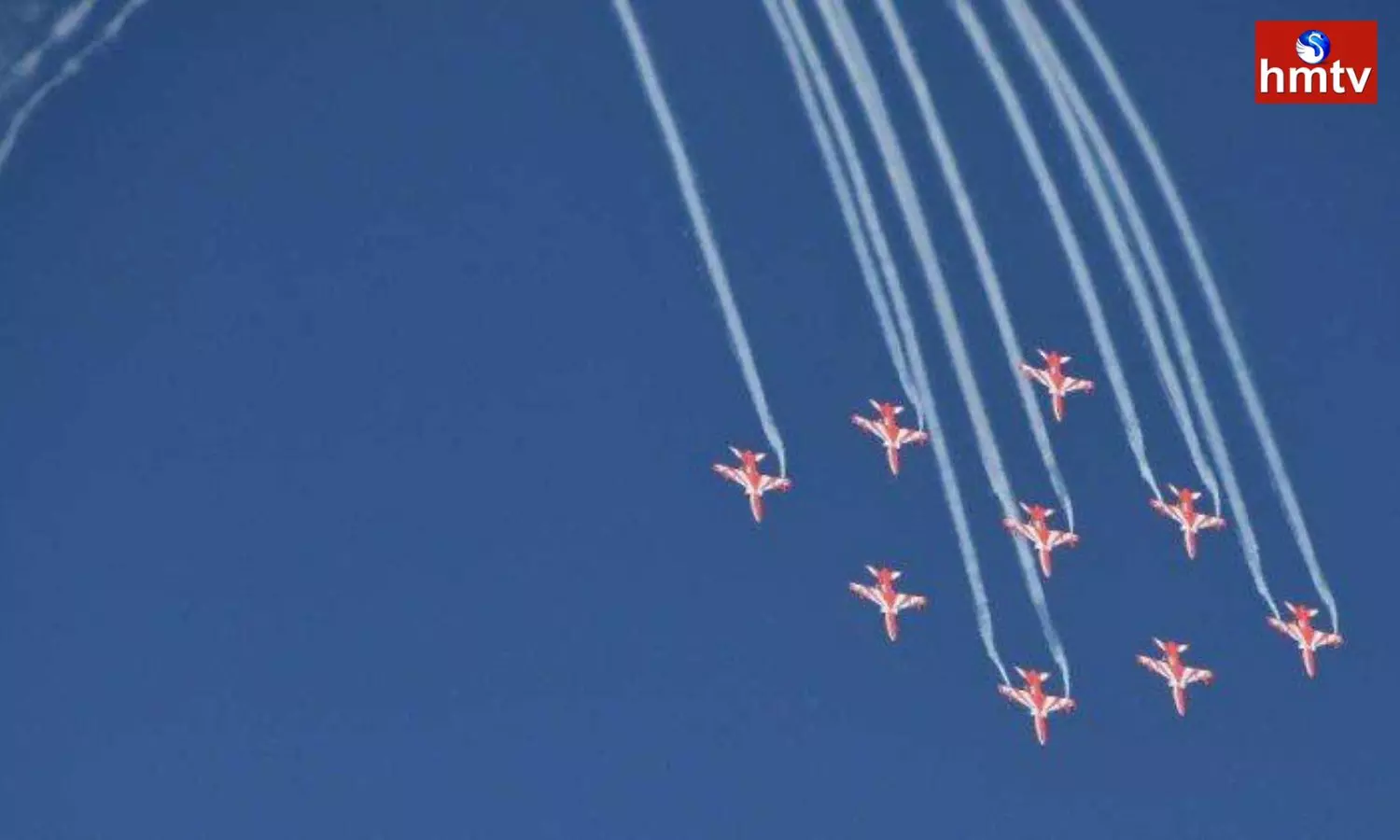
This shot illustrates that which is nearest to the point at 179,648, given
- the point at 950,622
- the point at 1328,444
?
the point at 950,622

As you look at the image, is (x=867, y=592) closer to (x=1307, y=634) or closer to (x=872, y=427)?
(x=872, y=427)

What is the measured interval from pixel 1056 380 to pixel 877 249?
2.99 metres

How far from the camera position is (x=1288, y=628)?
40188mm

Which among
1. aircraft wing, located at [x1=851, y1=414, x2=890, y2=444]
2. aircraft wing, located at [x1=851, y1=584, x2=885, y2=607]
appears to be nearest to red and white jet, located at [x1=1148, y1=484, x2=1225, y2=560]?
aircraft wing, located at [x1=851, y1=414, x2=890, y2=444]

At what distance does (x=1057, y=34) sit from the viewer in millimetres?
41094

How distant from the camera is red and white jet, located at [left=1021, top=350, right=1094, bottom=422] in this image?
40312 millimetres

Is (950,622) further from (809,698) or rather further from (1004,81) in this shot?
(1004,81)

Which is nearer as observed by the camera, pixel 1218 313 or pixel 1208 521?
pixel 1208 521

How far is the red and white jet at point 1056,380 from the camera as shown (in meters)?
40.3

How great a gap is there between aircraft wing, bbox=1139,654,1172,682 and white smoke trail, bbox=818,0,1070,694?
101 centimetres

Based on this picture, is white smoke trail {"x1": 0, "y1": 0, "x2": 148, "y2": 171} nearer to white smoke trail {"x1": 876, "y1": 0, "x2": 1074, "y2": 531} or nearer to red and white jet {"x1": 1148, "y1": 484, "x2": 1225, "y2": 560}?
white smoke trail {"x1": 876, "y1": 0, "x2": 1074, "y2": 531}

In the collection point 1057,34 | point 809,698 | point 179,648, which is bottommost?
point 809,698

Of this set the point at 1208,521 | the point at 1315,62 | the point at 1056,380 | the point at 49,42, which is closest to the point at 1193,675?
the point at 1208,521

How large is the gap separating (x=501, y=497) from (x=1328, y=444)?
37.3 feet
